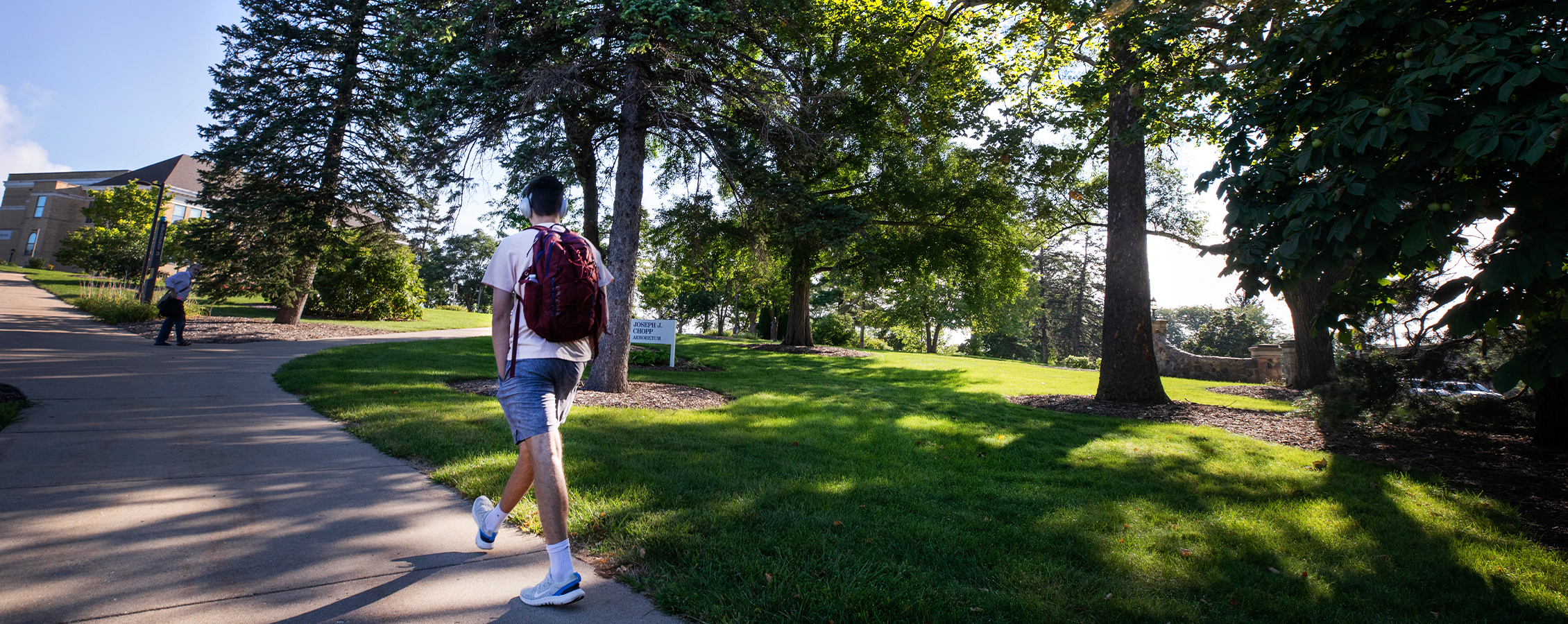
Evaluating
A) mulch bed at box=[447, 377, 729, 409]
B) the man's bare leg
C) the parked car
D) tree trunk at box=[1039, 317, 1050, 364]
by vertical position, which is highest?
tree trunk at box=[1039, 317, 1050, 364]

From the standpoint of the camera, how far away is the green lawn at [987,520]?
2.69m

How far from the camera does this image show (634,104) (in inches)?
319

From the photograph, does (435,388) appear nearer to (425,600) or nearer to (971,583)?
(425,600)

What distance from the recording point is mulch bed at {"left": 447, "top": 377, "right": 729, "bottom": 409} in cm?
766

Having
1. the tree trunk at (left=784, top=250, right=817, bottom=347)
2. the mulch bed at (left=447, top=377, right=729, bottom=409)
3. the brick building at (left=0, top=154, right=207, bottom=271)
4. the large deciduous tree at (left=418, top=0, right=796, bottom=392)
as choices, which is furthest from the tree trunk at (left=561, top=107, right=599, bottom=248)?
the brick building at (left=0, top=154, right=207, bottom=271)

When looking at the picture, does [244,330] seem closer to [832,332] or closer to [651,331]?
[651,331]

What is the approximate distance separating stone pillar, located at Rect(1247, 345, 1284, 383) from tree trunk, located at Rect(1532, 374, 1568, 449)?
12.7 m

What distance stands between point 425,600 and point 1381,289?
231 inches

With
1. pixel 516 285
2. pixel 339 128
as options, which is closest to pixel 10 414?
pixel 516 285

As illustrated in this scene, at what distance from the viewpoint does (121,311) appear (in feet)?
47.9

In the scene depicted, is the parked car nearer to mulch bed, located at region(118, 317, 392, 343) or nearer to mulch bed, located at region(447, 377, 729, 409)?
mulch bed, located at region(447, 377, 729, 409)

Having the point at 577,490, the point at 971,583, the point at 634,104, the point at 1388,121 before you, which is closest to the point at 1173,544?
the point at 971,583

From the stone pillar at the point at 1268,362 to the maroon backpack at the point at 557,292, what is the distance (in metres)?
20.7

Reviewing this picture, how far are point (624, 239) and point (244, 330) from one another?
11631 millimetres
